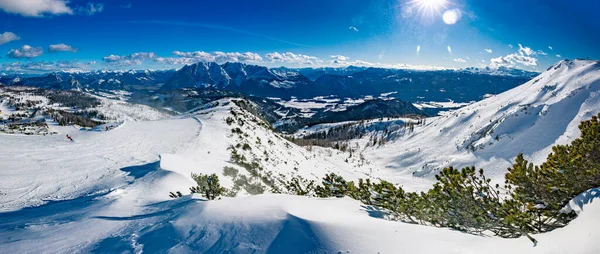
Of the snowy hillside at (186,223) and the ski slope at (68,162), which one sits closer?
the snowy hillside at (186,223)

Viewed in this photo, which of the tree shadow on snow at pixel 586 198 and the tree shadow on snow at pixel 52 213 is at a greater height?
the tree shadow on snow at pixel 586 198

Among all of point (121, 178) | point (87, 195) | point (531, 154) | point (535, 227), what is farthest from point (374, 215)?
point (531, 154)

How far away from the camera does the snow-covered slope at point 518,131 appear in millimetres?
42094

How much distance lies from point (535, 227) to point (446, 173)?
266cm

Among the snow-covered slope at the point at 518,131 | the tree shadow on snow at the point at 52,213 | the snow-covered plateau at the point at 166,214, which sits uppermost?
the snow-covered slope at the point at 518,131

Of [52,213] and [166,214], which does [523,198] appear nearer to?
[166,214]

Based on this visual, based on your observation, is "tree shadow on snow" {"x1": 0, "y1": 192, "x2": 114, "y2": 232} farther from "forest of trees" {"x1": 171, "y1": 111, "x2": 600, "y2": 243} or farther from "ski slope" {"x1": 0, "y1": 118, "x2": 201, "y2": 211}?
"forest of trees" {"x1": 171, "y1": 111, "x2": 600, "y2": 243}

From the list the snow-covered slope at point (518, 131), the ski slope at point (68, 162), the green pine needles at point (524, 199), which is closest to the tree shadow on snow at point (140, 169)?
the ski slope at point (68, 162)

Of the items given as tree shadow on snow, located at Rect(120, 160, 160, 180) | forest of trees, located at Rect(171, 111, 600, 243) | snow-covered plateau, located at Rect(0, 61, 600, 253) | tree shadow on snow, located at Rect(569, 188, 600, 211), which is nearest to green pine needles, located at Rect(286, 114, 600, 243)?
forest of trees, located at Rect(171, 111, 600, 243)

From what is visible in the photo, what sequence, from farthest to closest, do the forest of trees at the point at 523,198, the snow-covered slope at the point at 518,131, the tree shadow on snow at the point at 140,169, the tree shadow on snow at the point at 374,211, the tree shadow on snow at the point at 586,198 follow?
the snow-covered slope at the point at 518,131
the tree shadow on snow at the point at 140,169
the tree shadow on snow at the point at 374,211
the forest of trees at the point at 523,198
the tree shadow on snow at the point at 586,198

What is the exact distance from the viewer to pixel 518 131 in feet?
161

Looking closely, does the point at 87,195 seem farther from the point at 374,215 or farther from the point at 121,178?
the point at 374,215

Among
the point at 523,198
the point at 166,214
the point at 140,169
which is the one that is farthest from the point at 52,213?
the point at 523,198

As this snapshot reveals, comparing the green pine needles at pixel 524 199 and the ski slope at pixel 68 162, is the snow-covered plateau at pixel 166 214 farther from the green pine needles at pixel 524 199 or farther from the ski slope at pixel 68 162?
the green pine needles at pixel 524 199
